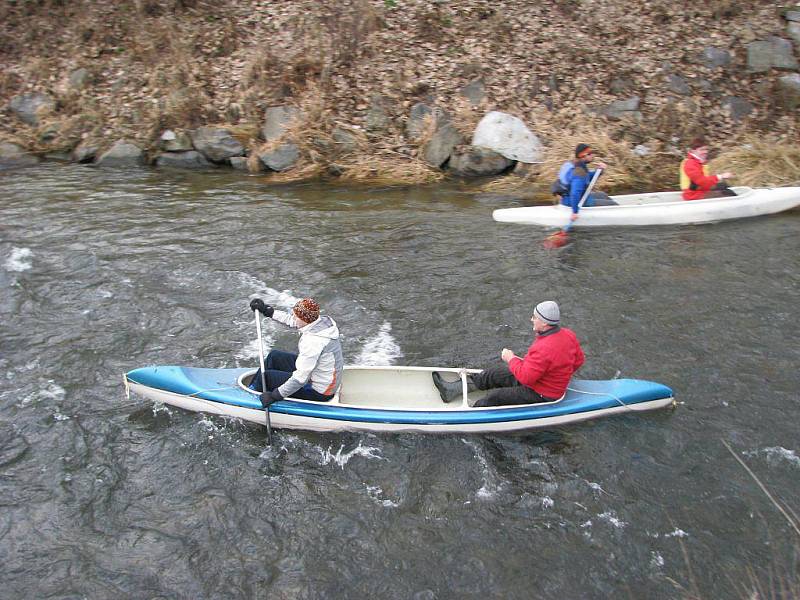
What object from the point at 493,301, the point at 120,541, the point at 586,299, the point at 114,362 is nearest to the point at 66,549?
the point at 120,541

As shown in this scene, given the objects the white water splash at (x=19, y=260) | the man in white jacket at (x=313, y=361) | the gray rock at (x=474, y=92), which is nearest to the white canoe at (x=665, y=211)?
the gray rock at (x=474, y=92)

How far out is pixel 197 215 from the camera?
13391 millimetres

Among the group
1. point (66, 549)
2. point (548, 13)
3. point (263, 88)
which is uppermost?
point (548, 13)

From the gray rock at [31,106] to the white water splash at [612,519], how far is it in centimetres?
1724

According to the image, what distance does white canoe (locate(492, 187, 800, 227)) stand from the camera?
42.2 feet

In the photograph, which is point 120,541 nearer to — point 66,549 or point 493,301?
point 66,549

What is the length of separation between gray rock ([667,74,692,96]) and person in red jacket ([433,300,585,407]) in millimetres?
11877

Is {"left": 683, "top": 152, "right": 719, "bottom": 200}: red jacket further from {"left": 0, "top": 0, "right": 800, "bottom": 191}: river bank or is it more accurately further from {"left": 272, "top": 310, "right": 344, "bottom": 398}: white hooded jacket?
{"left": 272, "top": 310, "right": 344, "bottom": 398}: white hooded jacket

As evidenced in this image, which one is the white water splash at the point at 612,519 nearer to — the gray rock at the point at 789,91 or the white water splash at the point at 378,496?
the white water splash at the point at 378,496

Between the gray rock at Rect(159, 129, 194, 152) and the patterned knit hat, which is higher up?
the patterned knit hat

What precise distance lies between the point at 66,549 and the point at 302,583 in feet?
6.98

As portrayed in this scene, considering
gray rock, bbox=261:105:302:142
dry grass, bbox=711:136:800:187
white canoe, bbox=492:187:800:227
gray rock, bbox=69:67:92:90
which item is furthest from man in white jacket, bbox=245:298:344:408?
gray rock, bbox=69:67:92:90

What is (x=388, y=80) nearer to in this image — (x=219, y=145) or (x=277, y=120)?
(x=277, y=120)

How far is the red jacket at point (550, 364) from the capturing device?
22.6 ft
